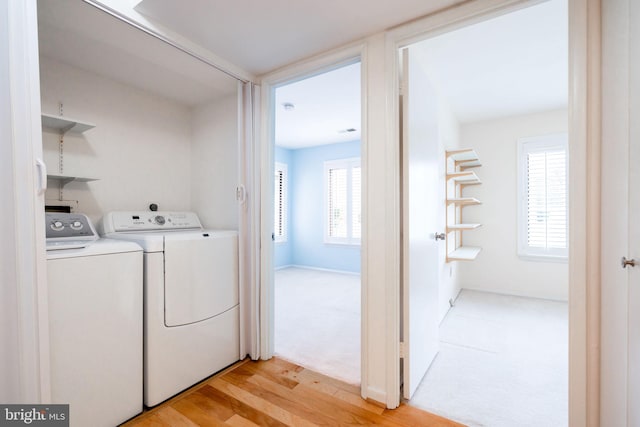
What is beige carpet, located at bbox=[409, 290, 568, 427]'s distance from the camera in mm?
1614

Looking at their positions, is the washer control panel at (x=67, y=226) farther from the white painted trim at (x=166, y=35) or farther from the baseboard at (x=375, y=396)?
the baseboard at (x=375, y=396)

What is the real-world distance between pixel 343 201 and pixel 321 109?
2.19 m

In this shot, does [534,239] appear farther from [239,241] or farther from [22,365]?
[22,365]

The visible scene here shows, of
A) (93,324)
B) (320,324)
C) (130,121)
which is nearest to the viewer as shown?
(93,324)

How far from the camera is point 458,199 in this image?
10.4 feet

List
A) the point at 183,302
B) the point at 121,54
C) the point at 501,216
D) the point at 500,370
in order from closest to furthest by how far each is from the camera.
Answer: the point at 183,302 → the point at 121,54 → the point at 500,370 → the point at 501,216

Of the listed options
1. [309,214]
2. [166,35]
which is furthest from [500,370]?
[309,214]

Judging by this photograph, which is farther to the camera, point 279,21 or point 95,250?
point 279,21

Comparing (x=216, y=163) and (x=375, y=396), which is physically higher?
(x=216, y=163)

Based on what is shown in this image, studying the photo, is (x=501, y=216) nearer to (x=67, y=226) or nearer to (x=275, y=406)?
(x=275, y=406)

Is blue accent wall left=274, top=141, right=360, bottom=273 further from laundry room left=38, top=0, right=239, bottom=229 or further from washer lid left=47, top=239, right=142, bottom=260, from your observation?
washer lid left=47, top=239, right=142, bottom=260

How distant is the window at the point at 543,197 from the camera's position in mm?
3676

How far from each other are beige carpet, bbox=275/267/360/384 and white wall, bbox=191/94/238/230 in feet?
3.78

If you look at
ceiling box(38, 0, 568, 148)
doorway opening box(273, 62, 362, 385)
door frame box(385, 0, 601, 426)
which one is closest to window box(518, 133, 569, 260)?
ceiling box(38, 0, 568, 148)
